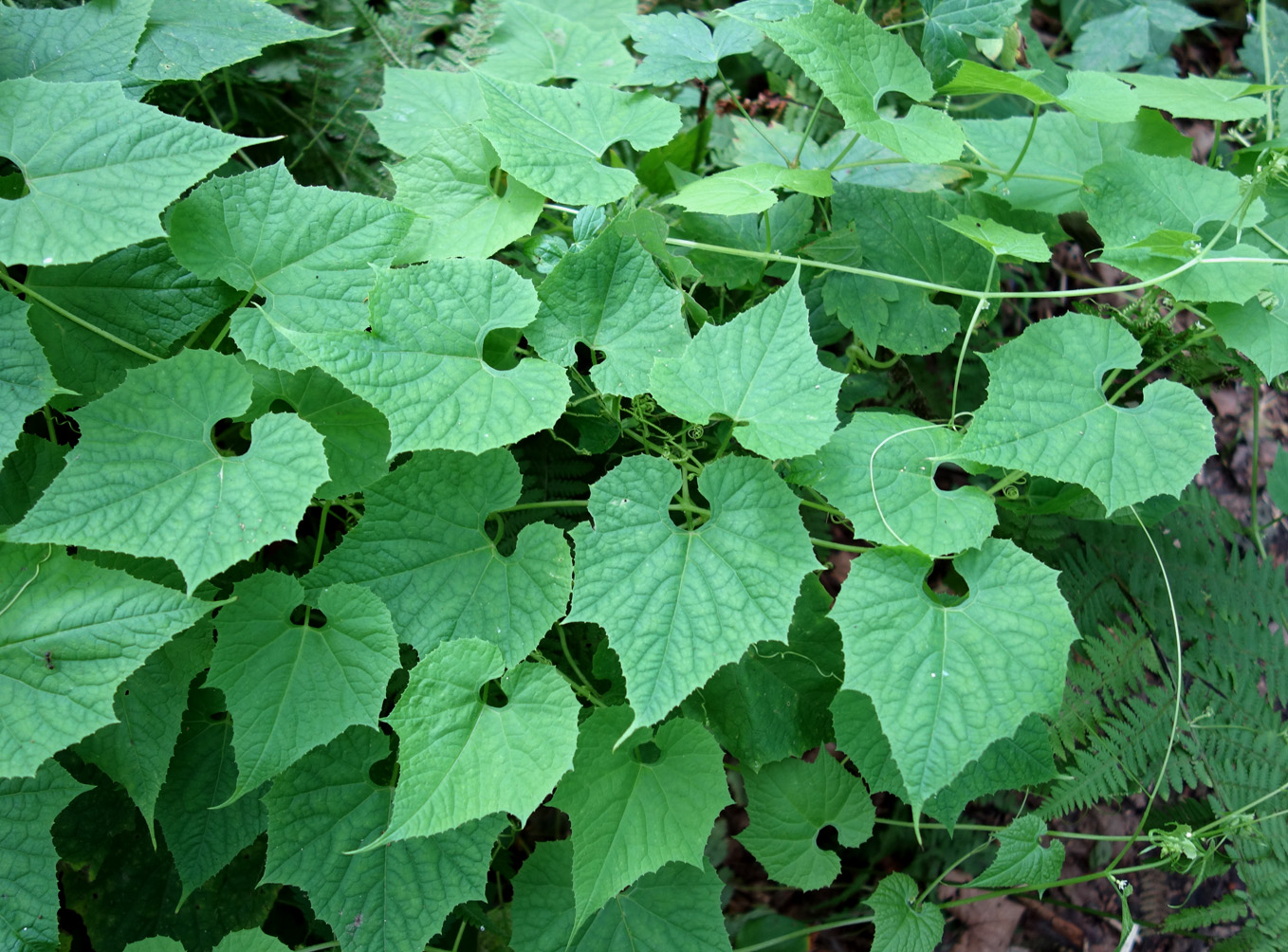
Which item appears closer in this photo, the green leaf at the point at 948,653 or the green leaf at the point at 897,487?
→ the green leaf at the point at 948,653

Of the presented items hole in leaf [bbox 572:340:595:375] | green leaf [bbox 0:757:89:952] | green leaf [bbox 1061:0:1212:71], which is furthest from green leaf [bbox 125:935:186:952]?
green leaf [bbox 1061:0:1212:71]

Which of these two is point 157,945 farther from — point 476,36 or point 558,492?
point 476,36

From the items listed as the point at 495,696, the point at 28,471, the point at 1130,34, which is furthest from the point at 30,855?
the point at 1130,34

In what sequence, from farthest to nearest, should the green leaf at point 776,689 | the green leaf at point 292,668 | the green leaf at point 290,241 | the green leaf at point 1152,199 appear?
the green leaf at point 1152,199 < the green leaf at point 776,689 < the green leaf at point 290,241 < the green leaf at point 292,668

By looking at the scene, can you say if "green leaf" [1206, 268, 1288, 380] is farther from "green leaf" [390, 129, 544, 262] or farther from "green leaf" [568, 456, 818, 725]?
"green leaf" [390, 129, 544, 262]

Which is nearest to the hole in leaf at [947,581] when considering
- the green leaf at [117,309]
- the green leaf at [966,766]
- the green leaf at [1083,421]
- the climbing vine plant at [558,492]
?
the climbing vine plant at [558,492]

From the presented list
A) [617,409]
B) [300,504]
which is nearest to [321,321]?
[300,504]

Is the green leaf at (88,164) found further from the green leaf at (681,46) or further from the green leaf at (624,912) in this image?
the green leaf at (624,912)
